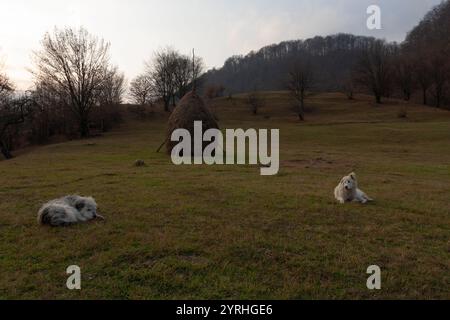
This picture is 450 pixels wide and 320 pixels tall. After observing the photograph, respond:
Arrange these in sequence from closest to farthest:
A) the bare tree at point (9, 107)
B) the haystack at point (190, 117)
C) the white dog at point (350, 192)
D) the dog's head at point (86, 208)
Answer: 1. the dog's head at point (86, 208)
2. the white dog at point (350, 192)
3. the haystack at point (190, 117)
4. the bare tree at point (9, 107)

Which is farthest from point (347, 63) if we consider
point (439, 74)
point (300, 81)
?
point (300, 81)

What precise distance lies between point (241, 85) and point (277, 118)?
5877 centimetres

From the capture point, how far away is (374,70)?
85250 millimetres

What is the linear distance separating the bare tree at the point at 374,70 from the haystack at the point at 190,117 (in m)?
65.6

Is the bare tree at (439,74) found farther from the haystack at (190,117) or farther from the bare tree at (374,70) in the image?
the haystack at (190,117)

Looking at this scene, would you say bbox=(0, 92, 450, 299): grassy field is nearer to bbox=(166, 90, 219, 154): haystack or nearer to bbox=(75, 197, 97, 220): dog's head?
bbox=(75, 197, 97, 220): dog's head

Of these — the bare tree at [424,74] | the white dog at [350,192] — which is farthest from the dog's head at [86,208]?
the bare tree at [424,74]

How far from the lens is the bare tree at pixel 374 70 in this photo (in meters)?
82.7

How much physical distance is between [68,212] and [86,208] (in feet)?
1.57

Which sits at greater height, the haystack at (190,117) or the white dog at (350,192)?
the haystack at (190,117)

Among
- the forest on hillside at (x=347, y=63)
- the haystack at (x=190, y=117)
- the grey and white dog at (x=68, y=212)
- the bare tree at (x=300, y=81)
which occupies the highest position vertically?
the forest on hillside at (x=347, y=63)

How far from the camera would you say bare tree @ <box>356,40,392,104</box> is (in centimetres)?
8269
